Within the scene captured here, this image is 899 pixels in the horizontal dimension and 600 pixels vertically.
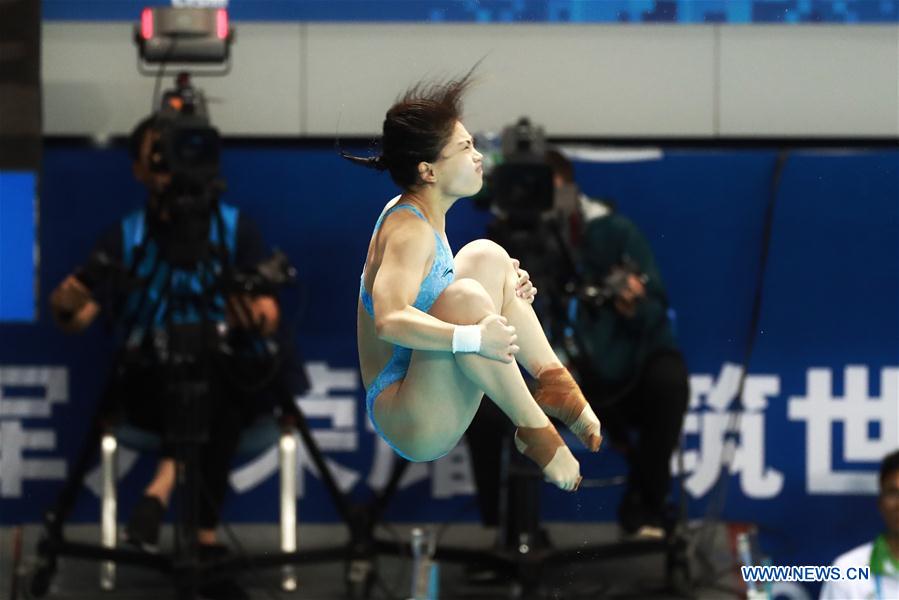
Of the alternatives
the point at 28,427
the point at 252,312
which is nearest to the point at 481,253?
the point at 252,312

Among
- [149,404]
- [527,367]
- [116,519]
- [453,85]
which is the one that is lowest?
[116,519]

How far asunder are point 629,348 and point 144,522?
2.98ft

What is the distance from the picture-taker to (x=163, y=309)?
150 cm

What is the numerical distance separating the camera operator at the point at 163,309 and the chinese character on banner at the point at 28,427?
3.7 inches

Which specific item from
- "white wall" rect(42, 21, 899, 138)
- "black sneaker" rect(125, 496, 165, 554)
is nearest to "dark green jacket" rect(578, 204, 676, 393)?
"white wall" rect(42, 21, 899, 138)

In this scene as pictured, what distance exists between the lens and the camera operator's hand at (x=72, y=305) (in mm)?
2031

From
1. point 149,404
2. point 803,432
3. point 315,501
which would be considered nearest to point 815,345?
point 803,432

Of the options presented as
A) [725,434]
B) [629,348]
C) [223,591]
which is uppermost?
[629,348]

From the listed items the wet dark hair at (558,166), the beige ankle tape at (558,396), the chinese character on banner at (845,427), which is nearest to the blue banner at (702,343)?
the chinese character on banner at (845,427)

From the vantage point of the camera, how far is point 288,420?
181 centimetres

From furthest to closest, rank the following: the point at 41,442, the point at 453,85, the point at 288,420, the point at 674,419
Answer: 1. the point at 41,442
2. the point at 288,420
3. the point at 674,419
4. the point at 453,85

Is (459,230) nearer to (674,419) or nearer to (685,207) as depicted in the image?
(674,419)

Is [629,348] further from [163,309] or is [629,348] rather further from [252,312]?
[163,309]

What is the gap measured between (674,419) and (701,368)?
0.58 metres
